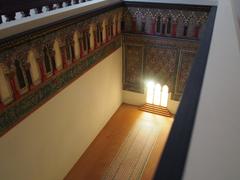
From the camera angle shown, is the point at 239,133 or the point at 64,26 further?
the point at 64,26

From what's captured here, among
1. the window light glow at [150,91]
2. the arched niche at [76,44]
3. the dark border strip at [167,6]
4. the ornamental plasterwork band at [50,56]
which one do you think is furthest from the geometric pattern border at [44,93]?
the window light glow at [150,91]

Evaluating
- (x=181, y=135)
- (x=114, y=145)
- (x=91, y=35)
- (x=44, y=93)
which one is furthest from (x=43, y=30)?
(x=114, y=145)

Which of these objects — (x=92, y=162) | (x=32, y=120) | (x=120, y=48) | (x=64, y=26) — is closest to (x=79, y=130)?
(x=92, y=162)

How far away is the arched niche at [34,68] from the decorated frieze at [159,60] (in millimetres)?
2493

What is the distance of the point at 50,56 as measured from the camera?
2.90 metres

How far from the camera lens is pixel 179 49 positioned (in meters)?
4.46

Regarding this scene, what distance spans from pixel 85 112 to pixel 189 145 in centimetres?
318

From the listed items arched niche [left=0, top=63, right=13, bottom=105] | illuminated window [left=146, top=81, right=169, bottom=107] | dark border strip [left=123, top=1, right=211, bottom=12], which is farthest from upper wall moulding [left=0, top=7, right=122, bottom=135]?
illuminated window [left=146, top=81, right=169, bottom=107]

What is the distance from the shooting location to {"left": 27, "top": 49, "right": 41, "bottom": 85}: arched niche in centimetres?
259

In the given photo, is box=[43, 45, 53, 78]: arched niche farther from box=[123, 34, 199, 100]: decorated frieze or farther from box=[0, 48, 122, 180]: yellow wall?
box=[123, 34, 199, 100]: decorated frieze

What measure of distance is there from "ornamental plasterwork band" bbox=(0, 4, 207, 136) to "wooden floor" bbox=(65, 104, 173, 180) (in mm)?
1500

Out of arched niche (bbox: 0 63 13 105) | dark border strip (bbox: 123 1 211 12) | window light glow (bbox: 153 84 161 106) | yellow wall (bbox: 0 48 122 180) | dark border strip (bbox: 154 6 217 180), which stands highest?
dark border strip (bbox: 154 6 217 180)

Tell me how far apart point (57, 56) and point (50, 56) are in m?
0.14

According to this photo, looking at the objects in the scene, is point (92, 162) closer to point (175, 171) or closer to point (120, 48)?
point (120, 48)
